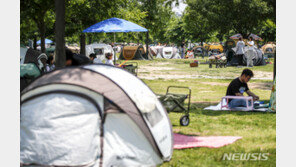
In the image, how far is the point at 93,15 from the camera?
725 inches

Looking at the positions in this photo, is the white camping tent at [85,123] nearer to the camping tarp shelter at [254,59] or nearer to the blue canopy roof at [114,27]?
the blue canopy roof at [114,27]

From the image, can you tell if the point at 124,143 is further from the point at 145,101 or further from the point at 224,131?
the point at 224,131

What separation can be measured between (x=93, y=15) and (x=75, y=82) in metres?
14.0

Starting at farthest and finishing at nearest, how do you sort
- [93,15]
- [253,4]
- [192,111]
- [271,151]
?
[253,4] < [93,15] < [192,111] < [271,151]

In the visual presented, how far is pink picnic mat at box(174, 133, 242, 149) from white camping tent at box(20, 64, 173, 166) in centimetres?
120

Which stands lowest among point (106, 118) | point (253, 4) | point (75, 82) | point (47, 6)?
point (106, 118)

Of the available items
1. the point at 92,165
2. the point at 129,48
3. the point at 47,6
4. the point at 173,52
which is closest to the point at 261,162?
the point at 92,165

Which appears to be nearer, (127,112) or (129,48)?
(127,112)

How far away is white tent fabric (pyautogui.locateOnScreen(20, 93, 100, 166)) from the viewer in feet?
15.8

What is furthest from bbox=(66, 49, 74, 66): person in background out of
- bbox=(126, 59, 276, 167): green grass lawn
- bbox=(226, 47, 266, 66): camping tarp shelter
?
bbox=(226, 47, 266, 66): camping tarp shelter

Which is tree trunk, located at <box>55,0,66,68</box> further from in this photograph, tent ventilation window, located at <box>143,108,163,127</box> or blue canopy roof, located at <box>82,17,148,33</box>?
blue canopy roof, located at <box>82,17,148,33</box>

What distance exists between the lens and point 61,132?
15.8ft

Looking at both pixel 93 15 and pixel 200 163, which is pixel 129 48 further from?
pixel 200 163

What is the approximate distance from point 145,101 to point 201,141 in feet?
6.24
